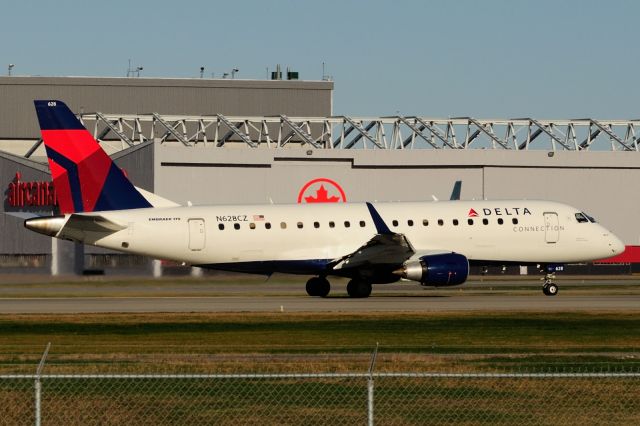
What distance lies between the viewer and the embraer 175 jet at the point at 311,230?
4897cm

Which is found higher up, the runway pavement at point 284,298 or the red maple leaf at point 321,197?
the red maple leaf at point 321,197

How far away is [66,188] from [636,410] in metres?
33.5

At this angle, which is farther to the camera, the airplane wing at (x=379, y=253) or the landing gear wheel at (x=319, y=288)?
the landing gear wheel at (x=319, y=288)

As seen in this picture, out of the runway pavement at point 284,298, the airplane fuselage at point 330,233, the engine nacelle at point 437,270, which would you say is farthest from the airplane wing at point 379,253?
the runway pavement at point 284,298

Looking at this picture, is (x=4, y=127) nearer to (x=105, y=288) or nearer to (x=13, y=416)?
(x=105, y=288)

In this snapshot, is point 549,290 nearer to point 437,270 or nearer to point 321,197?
point 437,270

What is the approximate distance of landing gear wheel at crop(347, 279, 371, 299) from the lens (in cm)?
5103

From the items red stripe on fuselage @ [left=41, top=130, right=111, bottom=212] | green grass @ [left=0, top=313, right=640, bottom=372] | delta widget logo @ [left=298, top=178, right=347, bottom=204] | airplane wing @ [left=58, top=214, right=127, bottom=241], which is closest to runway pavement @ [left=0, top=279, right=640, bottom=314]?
airplane wing @ [left=58, top=214, right=127, bottom=241]

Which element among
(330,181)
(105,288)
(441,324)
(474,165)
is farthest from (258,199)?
(441,324)

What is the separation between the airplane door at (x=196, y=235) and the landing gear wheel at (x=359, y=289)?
6.70 meters

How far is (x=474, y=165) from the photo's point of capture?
298ft

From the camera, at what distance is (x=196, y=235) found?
49.9 m

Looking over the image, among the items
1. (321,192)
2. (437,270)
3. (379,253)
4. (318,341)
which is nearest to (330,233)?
(379,253)

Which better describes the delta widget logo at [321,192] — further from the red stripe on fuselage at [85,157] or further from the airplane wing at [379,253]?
the red stripe on fuselage at [85,157]
